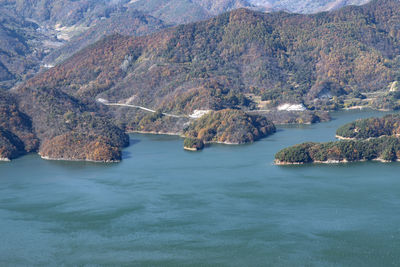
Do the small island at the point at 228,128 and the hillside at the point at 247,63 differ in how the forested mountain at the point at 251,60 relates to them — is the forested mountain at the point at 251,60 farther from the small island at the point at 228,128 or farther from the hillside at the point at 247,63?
the small island at the point at 228,128

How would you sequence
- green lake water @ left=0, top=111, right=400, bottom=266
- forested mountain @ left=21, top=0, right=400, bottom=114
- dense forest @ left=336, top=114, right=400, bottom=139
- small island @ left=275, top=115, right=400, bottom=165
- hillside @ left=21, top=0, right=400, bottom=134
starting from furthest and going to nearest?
forested mountain @ left=21, top=0, right=400, bottom=114 → hillside @ left=21, top=0, right=400, bottom=134 → dense forest @ left=336, top=114, right=400, bottom=139 → small island @ left=275, top=115, right=400, bottom=165 → green lake water @ left=0, top=111, right=400, bottom=266

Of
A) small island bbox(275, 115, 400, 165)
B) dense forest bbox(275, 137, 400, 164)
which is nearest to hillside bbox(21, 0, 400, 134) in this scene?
small island bbox(275, 115, 400, 165)

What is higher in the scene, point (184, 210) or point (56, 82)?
point (56, 82)

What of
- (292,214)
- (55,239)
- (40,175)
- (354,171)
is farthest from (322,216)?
(40,175)

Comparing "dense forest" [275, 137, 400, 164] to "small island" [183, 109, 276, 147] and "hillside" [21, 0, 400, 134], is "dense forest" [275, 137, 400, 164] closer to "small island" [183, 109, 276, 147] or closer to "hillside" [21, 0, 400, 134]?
"small island" [183, 109, 276, 147]

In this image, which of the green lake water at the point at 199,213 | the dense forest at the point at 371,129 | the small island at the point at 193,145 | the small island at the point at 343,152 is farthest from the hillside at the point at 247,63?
the green lake water at the point at 199,213

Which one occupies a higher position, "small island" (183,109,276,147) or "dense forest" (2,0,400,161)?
"dense forest" (2,0,400,161)

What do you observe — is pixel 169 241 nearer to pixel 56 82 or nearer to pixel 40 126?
pixel 40 126
